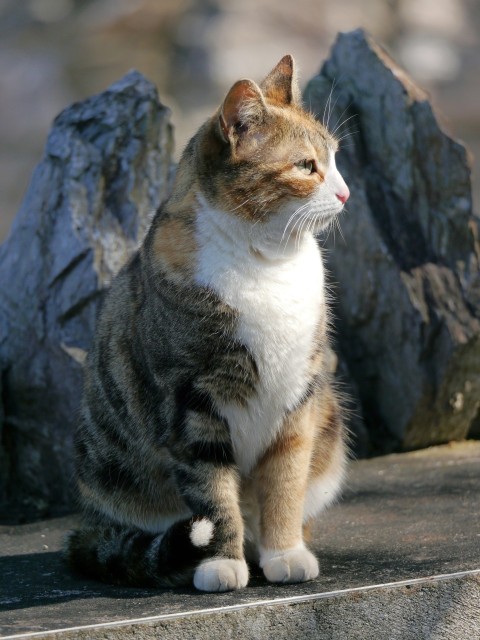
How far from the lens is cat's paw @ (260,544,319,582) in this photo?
2.99 meters

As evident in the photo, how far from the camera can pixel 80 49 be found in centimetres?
1606

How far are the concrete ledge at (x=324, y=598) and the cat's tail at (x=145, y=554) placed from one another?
6cm

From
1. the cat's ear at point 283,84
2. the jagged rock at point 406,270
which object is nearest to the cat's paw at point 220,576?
the cat's ear at point 283,84

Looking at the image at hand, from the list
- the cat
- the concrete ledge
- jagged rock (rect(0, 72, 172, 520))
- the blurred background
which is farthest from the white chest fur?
the blurred background

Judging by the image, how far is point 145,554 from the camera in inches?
120

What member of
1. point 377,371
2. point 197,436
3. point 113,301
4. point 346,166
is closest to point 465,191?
point 346,166

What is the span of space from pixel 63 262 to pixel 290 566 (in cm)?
213

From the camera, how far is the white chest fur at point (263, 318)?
3.04 metres

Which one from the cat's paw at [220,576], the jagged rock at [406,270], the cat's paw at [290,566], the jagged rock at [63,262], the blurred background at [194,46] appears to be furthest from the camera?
the blurred background at [194,46]

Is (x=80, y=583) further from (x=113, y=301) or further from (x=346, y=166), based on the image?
(x=346, y=166)

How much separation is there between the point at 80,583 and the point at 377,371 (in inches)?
84.2

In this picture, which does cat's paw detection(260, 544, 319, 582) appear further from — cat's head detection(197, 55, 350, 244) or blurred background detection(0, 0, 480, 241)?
blurred background detection(0, 0, 480, 241)

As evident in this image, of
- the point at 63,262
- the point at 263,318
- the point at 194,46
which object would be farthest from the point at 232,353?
the point at 194,46

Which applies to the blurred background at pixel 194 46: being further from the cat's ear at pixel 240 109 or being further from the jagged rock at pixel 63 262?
the cat's ear at pixel 240 109
